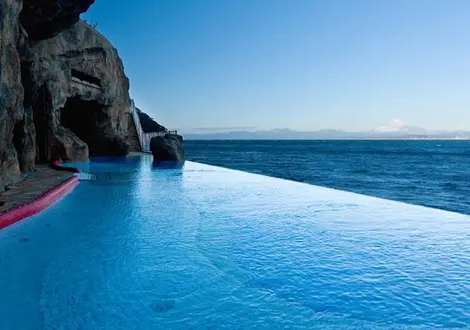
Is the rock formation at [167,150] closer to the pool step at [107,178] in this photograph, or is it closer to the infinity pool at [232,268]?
the pool step at [107,178]

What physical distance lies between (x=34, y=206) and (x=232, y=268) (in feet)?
15.0

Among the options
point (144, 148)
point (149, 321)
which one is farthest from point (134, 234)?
point (144, 148)

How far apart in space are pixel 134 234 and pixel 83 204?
3010 millimetres

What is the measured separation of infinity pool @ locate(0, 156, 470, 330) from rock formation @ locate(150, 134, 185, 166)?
13.7 metres

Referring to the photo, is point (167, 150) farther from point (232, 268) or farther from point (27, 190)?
point (232, 268)

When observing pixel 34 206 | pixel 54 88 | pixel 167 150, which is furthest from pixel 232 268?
pixel 167 150

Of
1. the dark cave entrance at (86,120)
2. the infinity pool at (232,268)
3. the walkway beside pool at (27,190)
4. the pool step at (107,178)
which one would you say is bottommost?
the infinity pool at (232,268)

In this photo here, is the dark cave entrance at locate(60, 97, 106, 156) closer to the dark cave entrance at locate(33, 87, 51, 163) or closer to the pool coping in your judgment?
the dark cave entrance at locate(33, 87, 51, 163)

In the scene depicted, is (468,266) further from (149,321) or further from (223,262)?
(149,321)

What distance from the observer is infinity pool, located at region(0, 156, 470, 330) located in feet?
10.8

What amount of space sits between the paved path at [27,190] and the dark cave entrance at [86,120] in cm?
1387

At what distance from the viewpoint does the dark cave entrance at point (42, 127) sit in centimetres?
1661

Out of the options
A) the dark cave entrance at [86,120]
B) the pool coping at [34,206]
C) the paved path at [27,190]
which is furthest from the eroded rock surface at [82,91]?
the pool coping at [34,206]

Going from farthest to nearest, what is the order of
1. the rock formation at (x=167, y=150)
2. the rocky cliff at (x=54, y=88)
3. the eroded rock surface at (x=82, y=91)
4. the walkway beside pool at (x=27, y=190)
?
the rock formation at (x=167, y=150) → the eroded rock surface at (x=82, y=91) → the rocky cliff at (x=54, y=88) → the walkway beside pool at (x=27, y=190)
